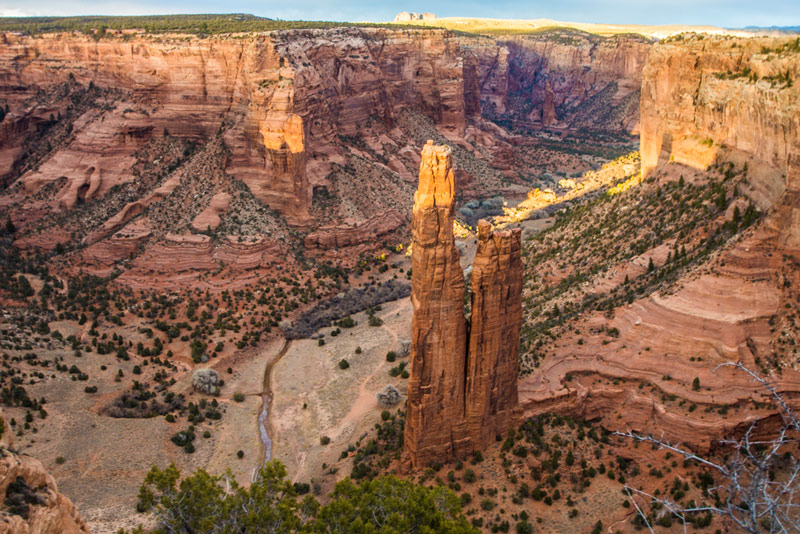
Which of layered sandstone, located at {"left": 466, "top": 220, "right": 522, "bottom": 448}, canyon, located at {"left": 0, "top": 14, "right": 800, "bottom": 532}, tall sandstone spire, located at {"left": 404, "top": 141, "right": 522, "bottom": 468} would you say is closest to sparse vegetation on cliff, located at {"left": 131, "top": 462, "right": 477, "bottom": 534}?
canyon, located at {"left": 0, "top": 14, "right": 800, "bottom": 532}

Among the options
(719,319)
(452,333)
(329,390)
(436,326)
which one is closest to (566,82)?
(329,390)

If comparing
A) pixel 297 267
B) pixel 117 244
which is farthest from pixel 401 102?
pixel 117 244

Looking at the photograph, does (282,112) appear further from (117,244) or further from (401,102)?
(401,102)

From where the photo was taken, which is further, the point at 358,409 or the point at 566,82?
the point at 566,82

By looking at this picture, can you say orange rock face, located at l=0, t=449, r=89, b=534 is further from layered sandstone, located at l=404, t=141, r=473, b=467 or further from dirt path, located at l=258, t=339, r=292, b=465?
dirt path, located at l=258, t=339, r=292, b=465

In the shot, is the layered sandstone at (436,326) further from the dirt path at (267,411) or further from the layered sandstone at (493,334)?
the dirt path at (267,411)

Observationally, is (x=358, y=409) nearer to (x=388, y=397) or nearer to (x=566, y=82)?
(x=388, y=397)
